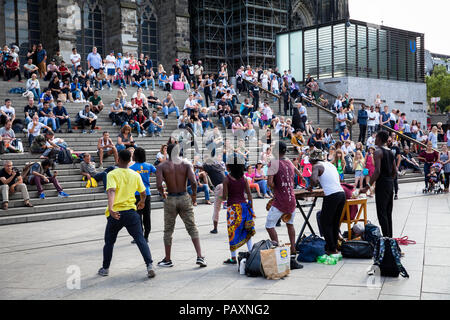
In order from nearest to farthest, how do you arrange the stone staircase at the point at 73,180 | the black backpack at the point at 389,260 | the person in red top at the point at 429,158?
the black backpack at the point at 389,260 < the stone staircase at the point at 73,180 < the person in red top at the point at 429,158

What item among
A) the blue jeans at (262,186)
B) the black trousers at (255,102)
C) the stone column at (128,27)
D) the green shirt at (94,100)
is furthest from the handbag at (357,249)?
the stone column at (128,27)

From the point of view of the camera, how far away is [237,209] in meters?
6.96

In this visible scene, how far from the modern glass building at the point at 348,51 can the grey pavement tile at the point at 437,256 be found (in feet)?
71.1

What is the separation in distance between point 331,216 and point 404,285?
5.00 feet

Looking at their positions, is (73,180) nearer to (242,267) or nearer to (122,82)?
(242,267)

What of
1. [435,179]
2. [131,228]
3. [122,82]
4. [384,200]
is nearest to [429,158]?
[435,179]

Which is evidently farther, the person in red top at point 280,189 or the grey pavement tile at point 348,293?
the person in red top at point 280,189

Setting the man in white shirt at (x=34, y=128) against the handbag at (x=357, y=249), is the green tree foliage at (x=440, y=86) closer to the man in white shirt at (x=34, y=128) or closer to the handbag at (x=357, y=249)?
the man in white shirt at (x=34, y=128)

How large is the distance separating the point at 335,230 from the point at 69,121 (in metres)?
12.3

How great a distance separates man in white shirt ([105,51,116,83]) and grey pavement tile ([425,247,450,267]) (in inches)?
709

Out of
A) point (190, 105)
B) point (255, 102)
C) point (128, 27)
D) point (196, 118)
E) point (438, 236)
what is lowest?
point (438, 236)

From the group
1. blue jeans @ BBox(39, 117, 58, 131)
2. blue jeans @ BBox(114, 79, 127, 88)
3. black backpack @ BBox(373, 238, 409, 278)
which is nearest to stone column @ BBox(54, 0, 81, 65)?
blue jeans @ BBox(114, 79, 127, 88)

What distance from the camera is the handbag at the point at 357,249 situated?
7.29 metres
